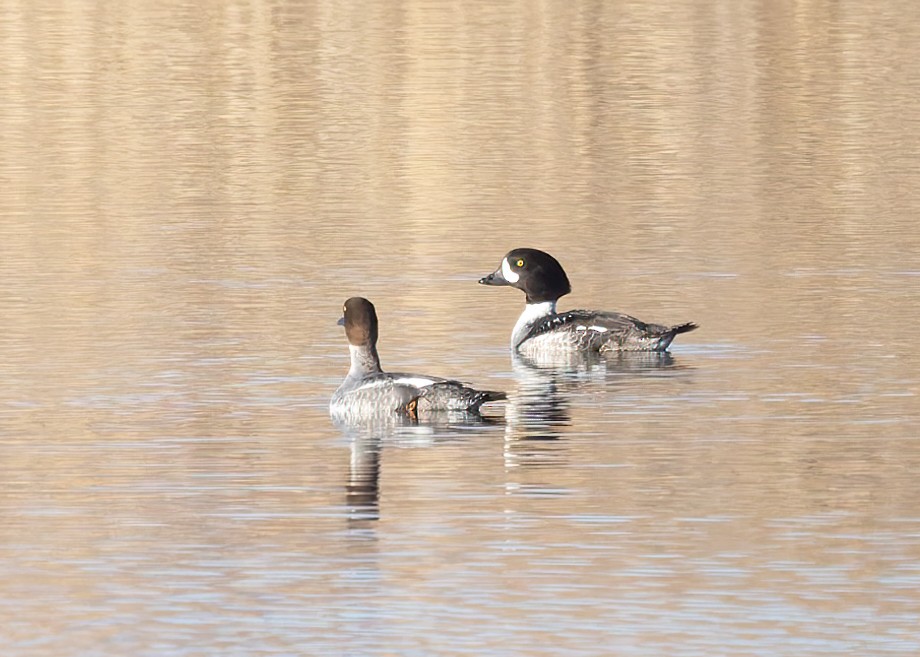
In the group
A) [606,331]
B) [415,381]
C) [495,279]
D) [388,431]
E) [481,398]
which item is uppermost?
[495,279]

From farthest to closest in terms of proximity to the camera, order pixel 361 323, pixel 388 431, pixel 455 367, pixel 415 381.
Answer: pixel 455 367 < pixel 361 323 < pixel 415 381 < pixel 388 431

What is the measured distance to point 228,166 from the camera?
31.2m

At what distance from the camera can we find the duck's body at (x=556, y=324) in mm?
18828

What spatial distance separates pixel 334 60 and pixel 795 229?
19.5m

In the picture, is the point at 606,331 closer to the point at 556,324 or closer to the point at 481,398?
the point at 556,324

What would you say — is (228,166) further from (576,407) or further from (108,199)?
(576,407)

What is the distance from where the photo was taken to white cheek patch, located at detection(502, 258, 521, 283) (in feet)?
67.4

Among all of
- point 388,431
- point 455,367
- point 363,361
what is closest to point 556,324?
point 455,367

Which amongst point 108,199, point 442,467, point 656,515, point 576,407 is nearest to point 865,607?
point 656,515

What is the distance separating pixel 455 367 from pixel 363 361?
5.61 ft

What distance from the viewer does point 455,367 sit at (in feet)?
59.5

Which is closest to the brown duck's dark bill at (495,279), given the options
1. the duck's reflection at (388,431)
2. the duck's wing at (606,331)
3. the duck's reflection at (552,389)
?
the duck's wing at (606,331)

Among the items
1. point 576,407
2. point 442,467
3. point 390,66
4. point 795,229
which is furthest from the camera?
point 390,66

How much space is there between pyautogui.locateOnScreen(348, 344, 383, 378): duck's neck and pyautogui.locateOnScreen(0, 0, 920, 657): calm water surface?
533 mm
